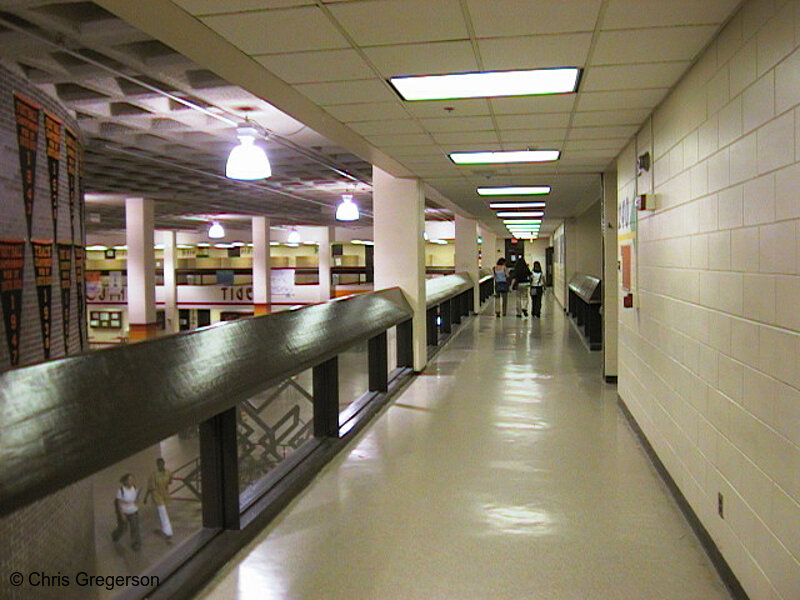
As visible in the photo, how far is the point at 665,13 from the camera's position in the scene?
2662 mm

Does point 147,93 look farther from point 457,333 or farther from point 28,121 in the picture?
point 457,333

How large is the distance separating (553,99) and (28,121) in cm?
366

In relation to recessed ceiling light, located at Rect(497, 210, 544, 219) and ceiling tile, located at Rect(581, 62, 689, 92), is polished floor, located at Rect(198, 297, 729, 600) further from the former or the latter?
recessed ceiling light, located at Rect(497, 210, 544, 219)

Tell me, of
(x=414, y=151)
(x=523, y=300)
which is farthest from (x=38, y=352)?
(x=523, y=300)

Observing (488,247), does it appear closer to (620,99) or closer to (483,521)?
(620,99)

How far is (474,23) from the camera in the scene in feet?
9.14

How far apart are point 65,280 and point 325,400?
2.35 metres

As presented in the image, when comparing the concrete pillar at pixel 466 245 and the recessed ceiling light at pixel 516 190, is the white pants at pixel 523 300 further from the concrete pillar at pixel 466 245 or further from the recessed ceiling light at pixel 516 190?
the recessed ceiling light at pixel 516 190

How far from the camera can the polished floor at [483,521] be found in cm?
286

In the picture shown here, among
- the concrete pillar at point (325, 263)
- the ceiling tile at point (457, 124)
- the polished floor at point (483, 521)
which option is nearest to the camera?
the polished floor at point (483, 521)

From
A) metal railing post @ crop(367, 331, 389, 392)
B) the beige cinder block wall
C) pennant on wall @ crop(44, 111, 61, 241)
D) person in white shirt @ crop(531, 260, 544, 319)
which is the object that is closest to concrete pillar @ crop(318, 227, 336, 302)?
person in white shirt @ crop(531, 260, 544, 319)

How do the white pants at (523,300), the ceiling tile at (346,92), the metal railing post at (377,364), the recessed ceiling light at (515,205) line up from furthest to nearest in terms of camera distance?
1. the white pants at (523,300)
2. the recessed ceiling light at (515,205)
3. the metal railing post at (377,364)
4. the ceiling tile at (346,92)

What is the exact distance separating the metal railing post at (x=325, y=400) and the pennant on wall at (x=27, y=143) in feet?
7.61

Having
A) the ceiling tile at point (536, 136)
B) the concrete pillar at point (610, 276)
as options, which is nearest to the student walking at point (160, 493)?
the ceiling tile at point (536, 136)
